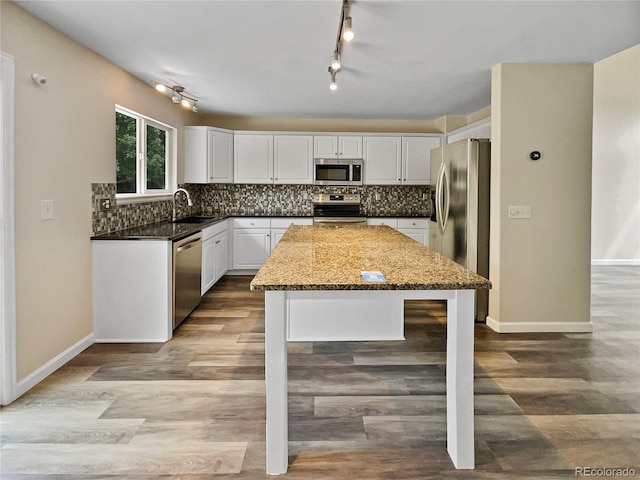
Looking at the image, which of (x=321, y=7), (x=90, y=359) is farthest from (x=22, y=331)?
(x=321, y=7)

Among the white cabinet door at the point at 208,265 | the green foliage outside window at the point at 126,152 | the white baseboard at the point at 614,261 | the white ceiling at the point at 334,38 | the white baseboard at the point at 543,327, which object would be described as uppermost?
the white ceiling at the point at 334,38

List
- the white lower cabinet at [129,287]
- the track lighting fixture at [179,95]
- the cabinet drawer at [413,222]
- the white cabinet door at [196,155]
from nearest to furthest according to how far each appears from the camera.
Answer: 1. the white lower cabinet at [129,287]
2. the track lighting fixture at [179,95]
3. the white cabinet door at [196,155]
4. the cabinet drawer at [413,222]

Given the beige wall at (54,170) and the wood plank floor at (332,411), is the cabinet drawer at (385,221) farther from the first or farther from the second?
the beige wall at (54,170)

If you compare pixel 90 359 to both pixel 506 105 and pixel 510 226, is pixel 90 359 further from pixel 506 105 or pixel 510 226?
pixel 506 105

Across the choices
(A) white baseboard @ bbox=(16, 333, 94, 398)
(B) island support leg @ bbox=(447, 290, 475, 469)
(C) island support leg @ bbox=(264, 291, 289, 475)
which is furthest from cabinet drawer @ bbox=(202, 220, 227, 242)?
(B) island support leg @ bbox=(447, 290, 475, 469)

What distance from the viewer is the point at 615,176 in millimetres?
8188

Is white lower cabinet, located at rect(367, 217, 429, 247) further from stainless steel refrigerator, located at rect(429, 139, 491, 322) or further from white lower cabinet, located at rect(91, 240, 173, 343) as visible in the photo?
white lower cabinet, located at rect(91, 240, 173, 343)

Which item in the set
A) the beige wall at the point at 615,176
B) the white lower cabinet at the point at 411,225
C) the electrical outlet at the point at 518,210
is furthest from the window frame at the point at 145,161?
the beige wall at the point at 615,176

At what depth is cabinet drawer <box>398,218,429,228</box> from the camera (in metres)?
6.52

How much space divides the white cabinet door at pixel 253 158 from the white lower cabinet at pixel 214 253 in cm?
85

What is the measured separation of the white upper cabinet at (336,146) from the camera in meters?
6.69

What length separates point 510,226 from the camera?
399cm

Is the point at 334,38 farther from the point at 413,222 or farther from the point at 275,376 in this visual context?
the point at 413,222

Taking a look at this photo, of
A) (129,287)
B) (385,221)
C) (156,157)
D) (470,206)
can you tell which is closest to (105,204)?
(129,287)
